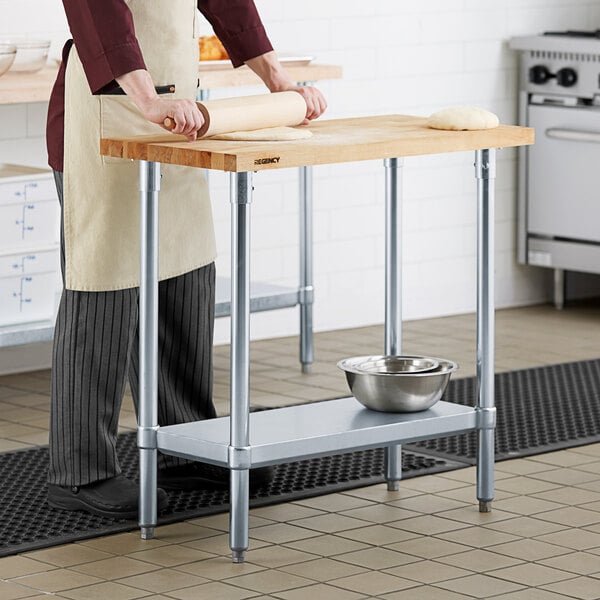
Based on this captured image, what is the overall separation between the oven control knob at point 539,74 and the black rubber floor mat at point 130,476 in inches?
104

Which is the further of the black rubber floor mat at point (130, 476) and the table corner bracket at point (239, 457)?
the black rubber floor mat at point (130, 476)

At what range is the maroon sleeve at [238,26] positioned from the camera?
3797mm

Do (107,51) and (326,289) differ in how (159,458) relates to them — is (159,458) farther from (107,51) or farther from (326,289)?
(326,289)

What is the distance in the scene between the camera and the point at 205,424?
3.57m

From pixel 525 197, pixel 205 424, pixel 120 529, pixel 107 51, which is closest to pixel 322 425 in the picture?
pixel 205 424

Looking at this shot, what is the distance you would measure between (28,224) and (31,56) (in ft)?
1.72

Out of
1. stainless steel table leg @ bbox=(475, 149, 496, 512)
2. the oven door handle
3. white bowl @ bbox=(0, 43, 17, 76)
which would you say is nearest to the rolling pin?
stainless steel table leg @ bbox=(475, 149, 496, 512)

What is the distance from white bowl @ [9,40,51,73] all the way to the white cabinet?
1.04ft

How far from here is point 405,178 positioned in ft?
20.7

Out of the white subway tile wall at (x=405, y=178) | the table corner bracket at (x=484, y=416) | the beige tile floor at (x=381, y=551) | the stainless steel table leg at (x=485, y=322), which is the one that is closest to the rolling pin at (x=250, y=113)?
the stainless steel table leg at (x=485, y=322)

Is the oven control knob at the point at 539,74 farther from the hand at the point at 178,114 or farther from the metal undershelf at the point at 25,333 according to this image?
the hand at the point at 178,114

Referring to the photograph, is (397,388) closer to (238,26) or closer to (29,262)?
(238,26)

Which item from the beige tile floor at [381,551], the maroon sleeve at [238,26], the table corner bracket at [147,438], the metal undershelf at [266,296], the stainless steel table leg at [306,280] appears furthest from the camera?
the stainless steel table leg at [306,280]

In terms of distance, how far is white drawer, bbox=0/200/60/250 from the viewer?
4.66 metres
